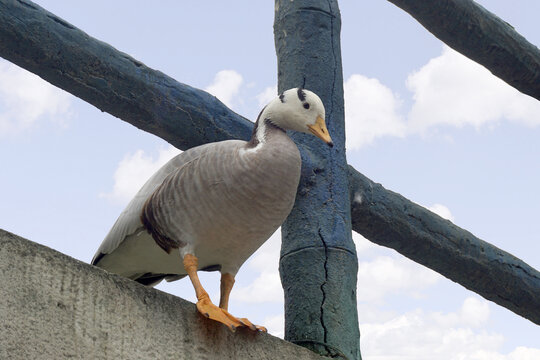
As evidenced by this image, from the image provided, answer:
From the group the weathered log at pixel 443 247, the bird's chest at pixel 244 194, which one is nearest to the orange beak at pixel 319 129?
the bird's chest at pixel 244 194

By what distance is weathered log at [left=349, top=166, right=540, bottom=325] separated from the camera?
13.7 ft

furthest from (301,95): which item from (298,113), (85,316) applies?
(85,316)

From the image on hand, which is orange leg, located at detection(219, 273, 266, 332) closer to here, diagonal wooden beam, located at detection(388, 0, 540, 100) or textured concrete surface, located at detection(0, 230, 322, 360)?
textured concrete surface, located at detection(0, 230, 322, 360)

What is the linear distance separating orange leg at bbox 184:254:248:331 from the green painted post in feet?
2.59

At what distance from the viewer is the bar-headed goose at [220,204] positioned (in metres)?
2.80

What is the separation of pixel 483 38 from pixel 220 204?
2.79 metres

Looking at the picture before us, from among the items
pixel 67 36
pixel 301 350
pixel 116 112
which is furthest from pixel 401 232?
pixel 67 36

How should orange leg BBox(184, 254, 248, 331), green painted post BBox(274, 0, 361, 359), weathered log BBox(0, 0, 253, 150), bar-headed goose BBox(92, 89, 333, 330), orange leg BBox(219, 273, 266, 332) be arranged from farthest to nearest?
green painted post BBox(274, 0, 361, 359) < weathered log BBox(0, 0, 253, 150) < orange leg BBox(219, 273, 266, 332) < bar-headed goose BBox(92, 89, 333, 330) < orange leg BBox(184, 254, 248, 331)

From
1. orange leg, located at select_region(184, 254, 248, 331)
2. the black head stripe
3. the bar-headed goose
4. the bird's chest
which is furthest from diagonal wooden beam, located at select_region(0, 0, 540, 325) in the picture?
orange leg, located at select_region(184, 254, 248, 331)

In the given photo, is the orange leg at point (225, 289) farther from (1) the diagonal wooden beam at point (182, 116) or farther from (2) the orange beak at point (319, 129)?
(1) the diagonal wooden beam at point (182, 116)

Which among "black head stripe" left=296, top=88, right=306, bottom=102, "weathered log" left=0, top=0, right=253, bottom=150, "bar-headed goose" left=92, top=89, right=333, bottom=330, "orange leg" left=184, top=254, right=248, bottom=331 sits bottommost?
"orange leg" left=184, top=254, right=248, bottom=331

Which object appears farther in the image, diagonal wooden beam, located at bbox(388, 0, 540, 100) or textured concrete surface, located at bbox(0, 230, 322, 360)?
diagonal wooden beam, located at bbox(388, 0, 540, 100)

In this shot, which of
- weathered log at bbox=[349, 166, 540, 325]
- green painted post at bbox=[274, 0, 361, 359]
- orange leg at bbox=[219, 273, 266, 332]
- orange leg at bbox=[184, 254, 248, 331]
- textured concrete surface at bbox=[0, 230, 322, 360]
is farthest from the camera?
weathered log at bbox=[349, 166, 540, 325]

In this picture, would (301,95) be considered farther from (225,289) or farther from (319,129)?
(225,289)
